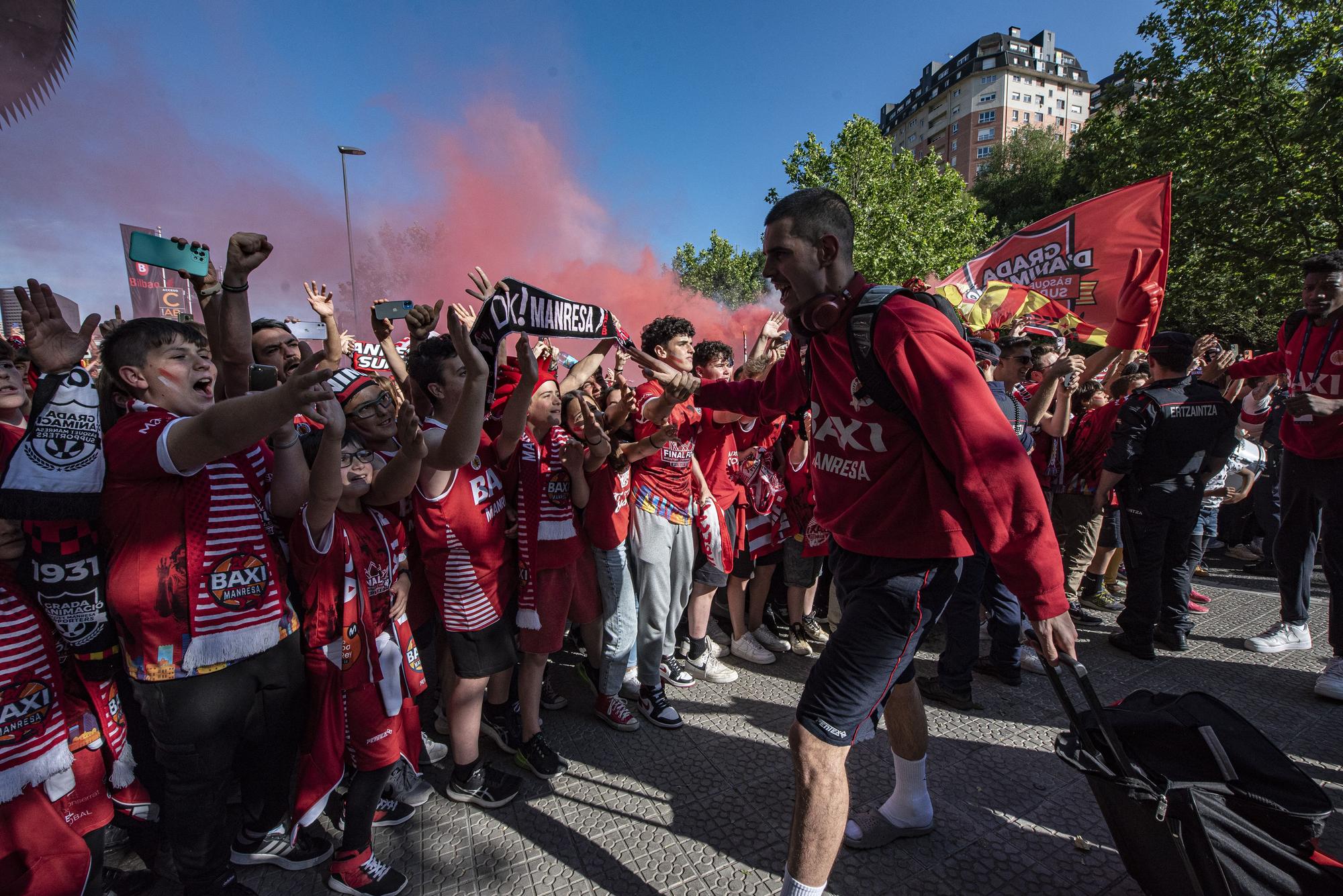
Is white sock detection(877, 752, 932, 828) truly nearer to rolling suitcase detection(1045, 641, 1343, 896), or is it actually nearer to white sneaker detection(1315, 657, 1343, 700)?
rolling suitcase detection(1045, 641, 1343, 896)

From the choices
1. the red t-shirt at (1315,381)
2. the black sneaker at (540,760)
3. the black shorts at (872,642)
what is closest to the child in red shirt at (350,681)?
the black sneaker at (540,760)

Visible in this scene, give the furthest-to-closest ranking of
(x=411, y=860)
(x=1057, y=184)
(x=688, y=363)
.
Answer: (x=1057, y=184) → (x=688, y=363) → (x=411, y=860)

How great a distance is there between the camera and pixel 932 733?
323cm

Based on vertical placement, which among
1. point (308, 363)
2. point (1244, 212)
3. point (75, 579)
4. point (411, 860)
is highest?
point (1244, 212)

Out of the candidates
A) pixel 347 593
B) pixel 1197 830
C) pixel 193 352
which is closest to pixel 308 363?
pixel 193 352

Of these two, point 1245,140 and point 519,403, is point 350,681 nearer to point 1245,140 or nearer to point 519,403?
point 519,403

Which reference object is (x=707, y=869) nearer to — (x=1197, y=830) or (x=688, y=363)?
(x=1197, y=830)

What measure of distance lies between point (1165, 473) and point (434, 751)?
4624mm

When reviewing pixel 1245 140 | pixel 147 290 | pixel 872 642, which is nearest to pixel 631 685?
pixel 872 642

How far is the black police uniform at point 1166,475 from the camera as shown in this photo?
410cm

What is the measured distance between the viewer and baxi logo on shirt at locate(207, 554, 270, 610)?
196 centimetres

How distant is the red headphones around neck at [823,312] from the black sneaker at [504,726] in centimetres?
231

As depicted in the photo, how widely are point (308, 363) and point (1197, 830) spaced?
2677 mm

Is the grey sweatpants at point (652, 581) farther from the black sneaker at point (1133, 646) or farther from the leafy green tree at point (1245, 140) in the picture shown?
the leafy green tree at point (1245, 140)
